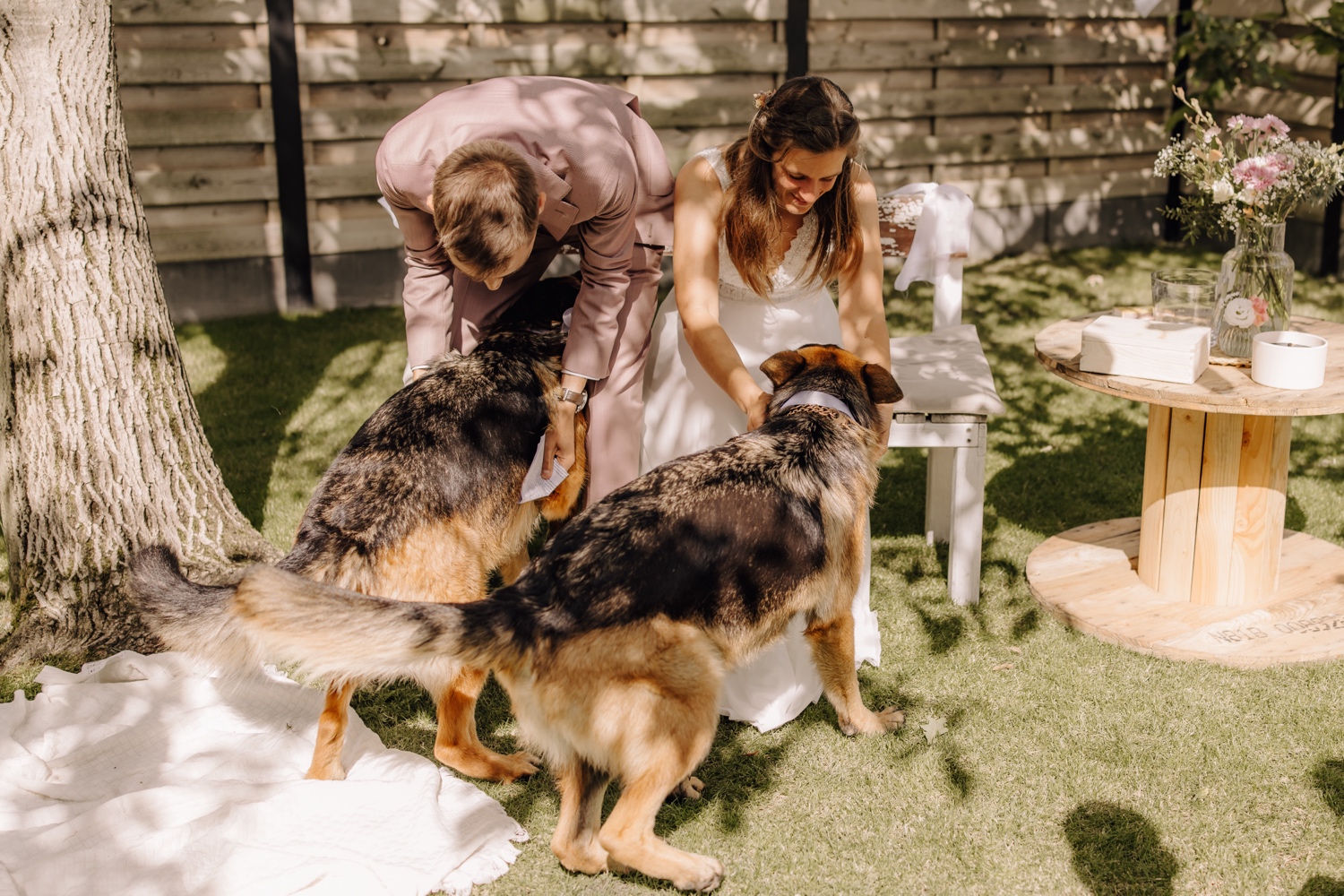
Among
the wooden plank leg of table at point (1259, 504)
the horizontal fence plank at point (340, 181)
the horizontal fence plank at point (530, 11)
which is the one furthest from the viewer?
the horizontal fence plank at point (340, 181)

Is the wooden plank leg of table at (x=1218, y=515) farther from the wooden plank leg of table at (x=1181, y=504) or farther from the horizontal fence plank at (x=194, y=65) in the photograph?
the horizontal fence plank at (x=194, y=65)

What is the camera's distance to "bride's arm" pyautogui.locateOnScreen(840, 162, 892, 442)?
425 cm

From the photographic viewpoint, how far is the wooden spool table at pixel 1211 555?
4.19 metres

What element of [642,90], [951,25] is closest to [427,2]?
[642,90]

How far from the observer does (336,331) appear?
821 centimetres

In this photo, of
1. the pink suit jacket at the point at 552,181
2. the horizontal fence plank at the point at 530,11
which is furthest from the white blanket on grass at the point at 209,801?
the horizontal fence plank at the point at 530,11

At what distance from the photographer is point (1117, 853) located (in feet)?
10.8

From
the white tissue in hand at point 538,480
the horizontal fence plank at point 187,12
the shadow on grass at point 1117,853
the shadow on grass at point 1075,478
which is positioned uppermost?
the horizontal fence plank at point 187,12

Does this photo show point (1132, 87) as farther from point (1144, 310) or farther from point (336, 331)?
point (336, 331)

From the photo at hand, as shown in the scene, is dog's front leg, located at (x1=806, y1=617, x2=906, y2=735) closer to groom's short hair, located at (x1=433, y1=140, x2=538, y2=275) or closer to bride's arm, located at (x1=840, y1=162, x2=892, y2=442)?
bride's arm, located at (x1=840, y1=162, x2=892, y2=442)

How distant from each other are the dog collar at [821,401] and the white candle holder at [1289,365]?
1622mm

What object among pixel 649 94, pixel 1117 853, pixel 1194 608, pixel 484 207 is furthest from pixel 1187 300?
pixel 649 94

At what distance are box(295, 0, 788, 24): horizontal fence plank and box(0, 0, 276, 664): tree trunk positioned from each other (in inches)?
161

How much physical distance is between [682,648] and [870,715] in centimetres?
118
